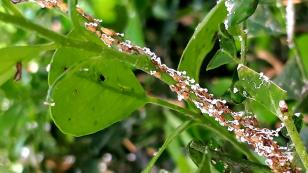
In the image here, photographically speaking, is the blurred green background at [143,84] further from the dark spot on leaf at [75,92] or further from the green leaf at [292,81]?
the dark spot on leaf at [75,92]

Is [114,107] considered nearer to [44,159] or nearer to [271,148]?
[271,148]

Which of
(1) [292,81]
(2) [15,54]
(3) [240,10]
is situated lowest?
(2) [15,54]

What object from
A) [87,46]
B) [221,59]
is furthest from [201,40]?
[87,46]

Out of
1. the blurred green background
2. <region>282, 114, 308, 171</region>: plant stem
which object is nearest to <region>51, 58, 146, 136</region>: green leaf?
<region>282, 114, 308, 171</region>: plant stem

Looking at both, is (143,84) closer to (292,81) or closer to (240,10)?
(292,81)

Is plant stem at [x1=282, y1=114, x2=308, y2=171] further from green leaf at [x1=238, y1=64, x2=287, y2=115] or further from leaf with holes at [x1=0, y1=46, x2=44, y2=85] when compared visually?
leaf with holes at [x1=0, y1=46, x2=44, y2=85]

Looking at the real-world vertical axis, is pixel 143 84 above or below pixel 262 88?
above

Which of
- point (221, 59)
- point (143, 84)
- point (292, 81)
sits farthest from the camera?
point (143, 84)

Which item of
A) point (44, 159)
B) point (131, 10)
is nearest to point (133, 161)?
point (44, 159)
